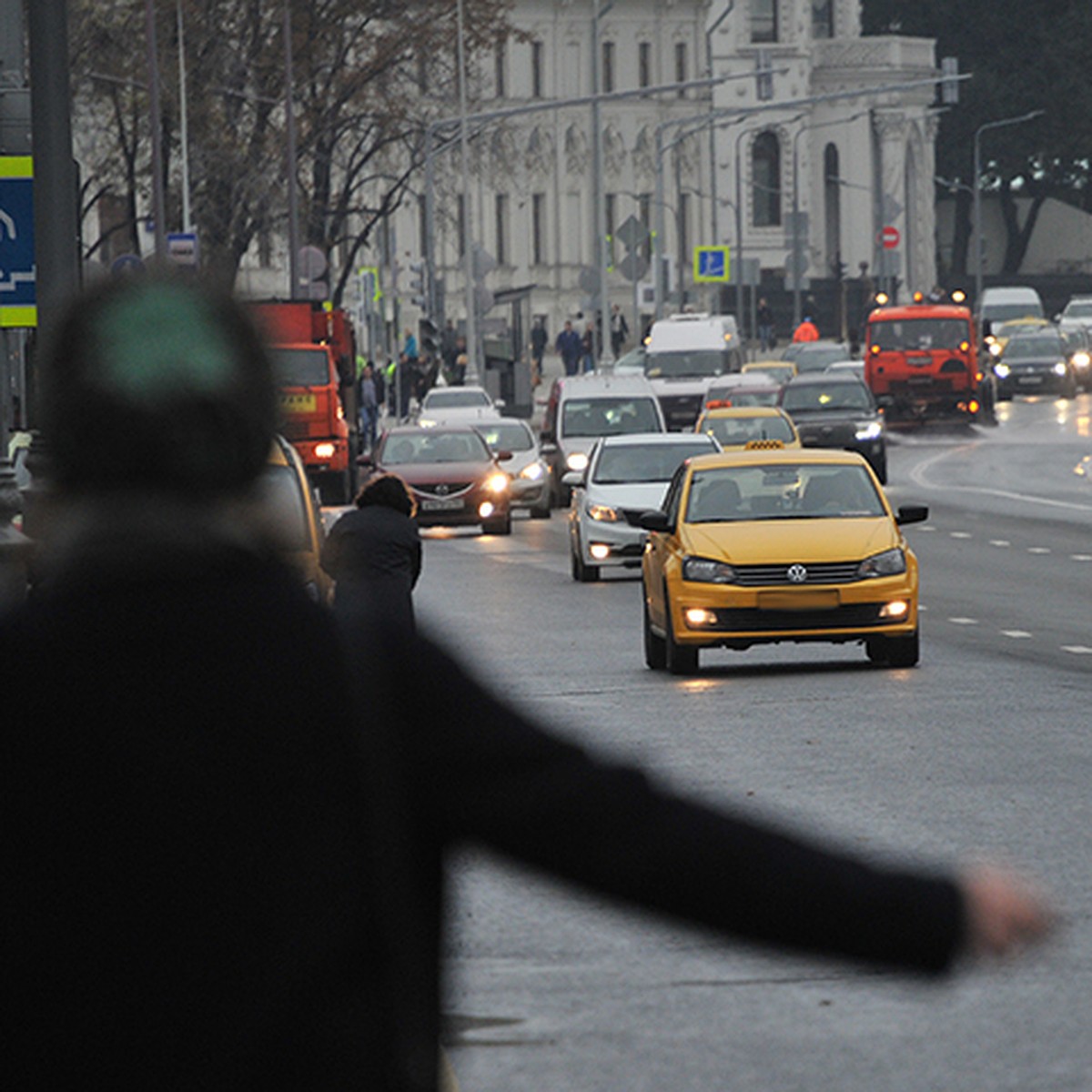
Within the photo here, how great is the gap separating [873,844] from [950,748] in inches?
136

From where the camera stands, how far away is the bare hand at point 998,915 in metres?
2.66

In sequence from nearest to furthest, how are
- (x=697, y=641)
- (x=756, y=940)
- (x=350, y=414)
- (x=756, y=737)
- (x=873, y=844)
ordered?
1. (x=756, y=940)
2. (x=873, y=844)
3. (x=756, y=737)
4. (x=697, y=641)
5. (x=350, y=414)

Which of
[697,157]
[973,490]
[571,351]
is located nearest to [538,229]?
[697,157]

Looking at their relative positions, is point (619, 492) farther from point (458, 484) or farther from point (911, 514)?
point (911, 514)

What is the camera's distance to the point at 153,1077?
2.50 metres

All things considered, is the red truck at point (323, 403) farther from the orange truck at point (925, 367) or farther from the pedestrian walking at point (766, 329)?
the pedestrian walking at point (766, 329)

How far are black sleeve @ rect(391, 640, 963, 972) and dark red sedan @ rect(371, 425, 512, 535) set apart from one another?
3380cm

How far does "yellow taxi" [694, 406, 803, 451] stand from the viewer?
41.7 metres

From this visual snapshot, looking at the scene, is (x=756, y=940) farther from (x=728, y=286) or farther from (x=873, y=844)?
(x=728, y=286)

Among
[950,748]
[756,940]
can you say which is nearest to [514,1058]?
[756,940]

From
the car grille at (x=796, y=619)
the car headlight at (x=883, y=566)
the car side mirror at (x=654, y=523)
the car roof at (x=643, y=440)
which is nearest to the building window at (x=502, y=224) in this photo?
the car roof at (x=643, y=440)

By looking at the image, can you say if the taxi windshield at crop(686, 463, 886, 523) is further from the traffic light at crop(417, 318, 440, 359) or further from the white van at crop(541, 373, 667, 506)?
the traffic light at crop(417, 318, 440, 359)

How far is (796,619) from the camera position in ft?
59.5

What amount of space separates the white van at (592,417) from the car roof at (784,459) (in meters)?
20.1
